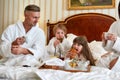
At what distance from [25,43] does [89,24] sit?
1.68 metres

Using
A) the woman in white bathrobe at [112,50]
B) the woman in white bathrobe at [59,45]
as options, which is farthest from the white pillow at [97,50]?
the woman in white bathrobe at [112,50]

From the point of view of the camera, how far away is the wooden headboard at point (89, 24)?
12.0ft

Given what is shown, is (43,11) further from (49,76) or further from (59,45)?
(49,76)

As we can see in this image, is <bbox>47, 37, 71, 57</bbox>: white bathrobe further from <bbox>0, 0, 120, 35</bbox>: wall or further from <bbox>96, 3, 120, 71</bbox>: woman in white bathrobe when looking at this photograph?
<bbox>0, 0, 120, 35</bbox>: wall

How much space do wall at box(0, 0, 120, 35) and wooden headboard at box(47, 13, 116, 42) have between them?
0.42ft

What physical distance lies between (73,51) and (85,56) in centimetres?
17

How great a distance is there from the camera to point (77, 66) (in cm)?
166

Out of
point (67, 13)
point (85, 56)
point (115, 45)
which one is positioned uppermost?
point (67, 13)

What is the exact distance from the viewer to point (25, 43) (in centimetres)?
231

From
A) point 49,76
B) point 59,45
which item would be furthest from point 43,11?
point 49,76

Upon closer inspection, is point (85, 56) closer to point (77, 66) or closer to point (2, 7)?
point (77, 66)

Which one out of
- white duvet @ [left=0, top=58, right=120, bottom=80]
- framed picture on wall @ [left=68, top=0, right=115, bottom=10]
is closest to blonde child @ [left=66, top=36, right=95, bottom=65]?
white duvet @ [left=0, top=58, right=120, bottom=80]

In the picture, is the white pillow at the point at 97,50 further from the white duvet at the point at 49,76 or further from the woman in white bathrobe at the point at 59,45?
the white duvet at the point at 49,76

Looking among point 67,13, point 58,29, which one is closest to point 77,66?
point 58,29
